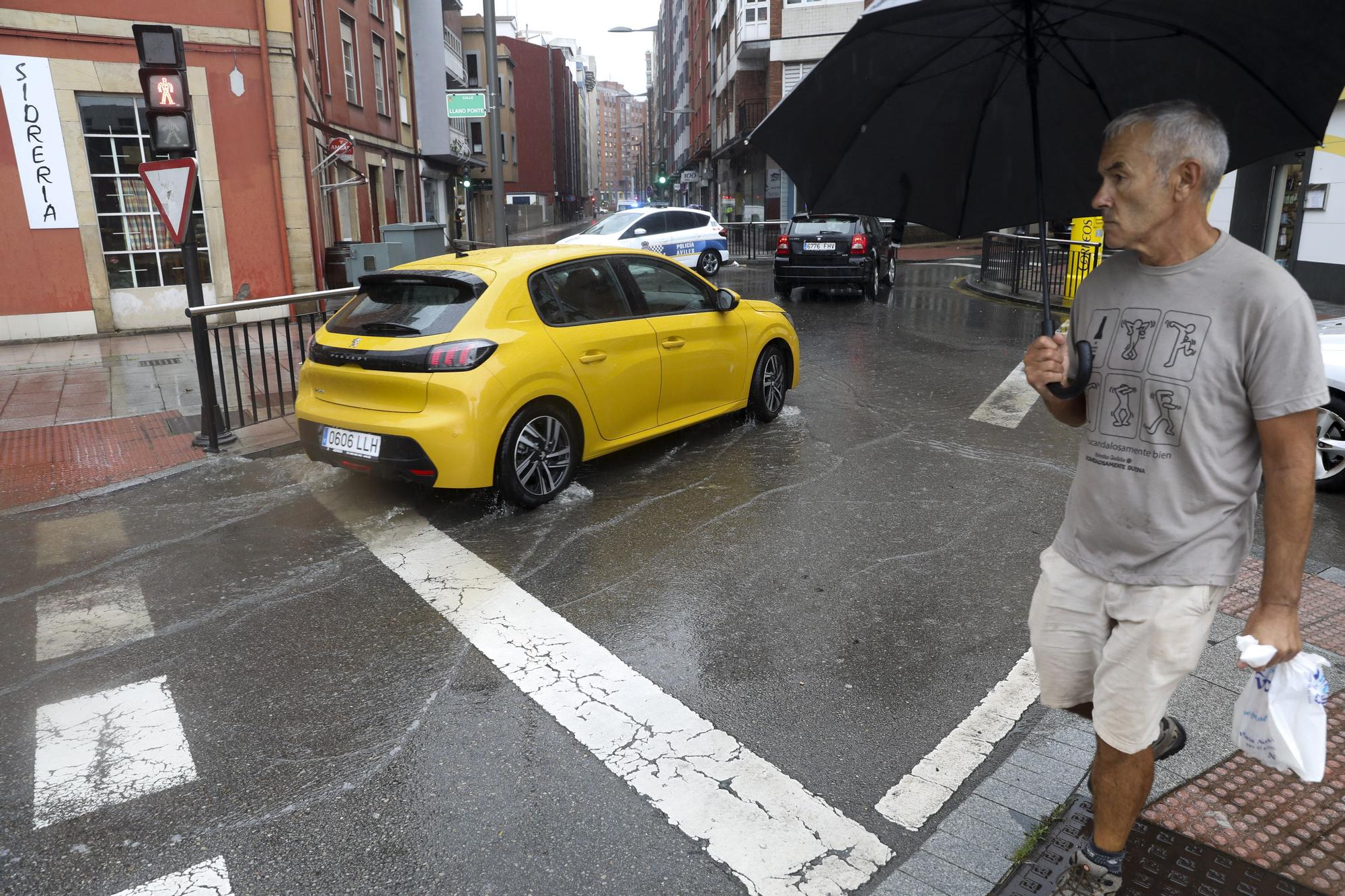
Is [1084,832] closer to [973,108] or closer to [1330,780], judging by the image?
[1330,780]

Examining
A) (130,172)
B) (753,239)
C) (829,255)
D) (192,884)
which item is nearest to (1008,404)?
(192,884)

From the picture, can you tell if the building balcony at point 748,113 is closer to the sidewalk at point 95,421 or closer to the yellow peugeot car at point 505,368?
the sidewalk at point 95,421

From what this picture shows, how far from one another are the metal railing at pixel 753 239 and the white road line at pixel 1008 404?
20.4 metres

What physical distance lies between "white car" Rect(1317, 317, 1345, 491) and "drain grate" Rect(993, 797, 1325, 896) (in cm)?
412

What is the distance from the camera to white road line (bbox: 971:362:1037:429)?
7.96 meters

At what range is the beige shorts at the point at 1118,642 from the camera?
226 centimetres

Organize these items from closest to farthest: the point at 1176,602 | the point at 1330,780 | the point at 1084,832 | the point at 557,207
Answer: the point at 1176,602 → the point at 1084,832 → the point at 1330,780 → the point at 557,207

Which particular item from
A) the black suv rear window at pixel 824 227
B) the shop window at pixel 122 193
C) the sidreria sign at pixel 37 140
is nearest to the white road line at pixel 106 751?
the shop window at pixel 122 193

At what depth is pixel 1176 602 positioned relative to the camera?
7.39 ft

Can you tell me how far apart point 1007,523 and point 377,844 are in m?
3.93

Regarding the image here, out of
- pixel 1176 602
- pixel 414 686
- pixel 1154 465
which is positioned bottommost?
pixel 414 686

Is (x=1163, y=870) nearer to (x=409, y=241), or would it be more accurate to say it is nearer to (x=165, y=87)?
(x=165, y=87)

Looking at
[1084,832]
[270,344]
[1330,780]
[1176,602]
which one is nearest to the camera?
[1176,602]

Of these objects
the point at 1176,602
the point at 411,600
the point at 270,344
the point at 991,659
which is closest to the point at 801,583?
the point at 991,659
